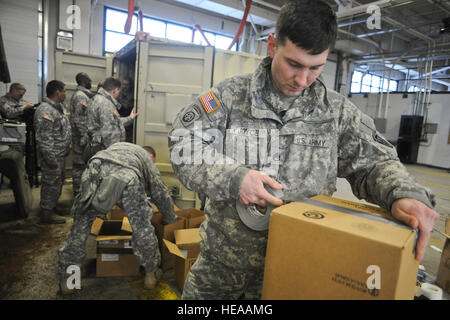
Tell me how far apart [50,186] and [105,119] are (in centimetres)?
106

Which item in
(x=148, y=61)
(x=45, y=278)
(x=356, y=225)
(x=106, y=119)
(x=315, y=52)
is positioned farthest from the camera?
(x=106, y=119)

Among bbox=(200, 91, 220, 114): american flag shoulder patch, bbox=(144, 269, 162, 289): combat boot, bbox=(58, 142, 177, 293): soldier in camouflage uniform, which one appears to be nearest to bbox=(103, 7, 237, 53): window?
bbox=(58, 142, 177, 293): soldier in camouflage uniform

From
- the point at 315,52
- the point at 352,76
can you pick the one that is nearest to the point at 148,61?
the point at 315,52

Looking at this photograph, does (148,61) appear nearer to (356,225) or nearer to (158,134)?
(158,134)

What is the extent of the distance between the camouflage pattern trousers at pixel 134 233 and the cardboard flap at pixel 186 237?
0.22 meters

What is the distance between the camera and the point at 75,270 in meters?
2.23

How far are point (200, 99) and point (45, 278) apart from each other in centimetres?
224

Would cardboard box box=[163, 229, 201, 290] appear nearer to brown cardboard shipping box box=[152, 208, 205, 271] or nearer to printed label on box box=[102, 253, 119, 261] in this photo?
brown cardboard shipping box box=[152, 208, 205, 271]

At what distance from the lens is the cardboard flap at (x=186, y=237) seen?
2.44 meters

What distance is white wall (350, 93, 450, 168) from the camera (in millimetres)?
8736

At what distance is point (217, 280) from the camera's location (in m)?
1.18

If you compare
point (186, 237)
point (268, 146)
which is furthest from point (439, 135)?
point (268, 146)

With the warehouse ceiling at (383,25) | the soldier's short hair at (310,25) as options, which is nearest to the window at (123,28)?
the warehouse ceiling at (383,25)

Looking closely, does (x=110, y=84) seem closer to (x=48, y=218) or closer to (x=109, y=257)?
(x=48, y=218)
